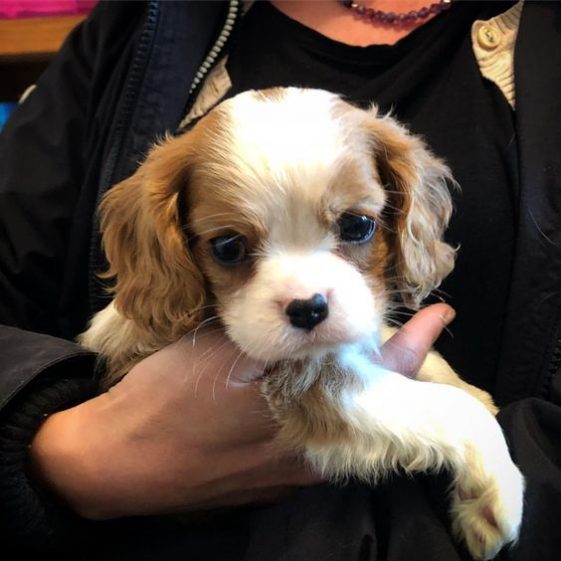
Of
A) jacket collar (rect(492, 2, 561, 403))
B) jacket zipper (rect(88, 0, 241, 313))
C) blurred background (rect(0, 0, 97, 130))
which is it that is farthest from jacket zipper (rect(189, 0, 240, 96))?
blurred background (rect(0, 0, 97, 130))

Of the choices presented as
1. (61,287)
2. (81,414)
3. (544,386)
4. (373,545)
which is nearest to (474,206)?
(544,386)

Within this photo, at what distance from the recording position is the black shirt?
1167mm

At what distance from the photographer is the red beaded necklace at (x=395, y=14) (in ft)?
4.30

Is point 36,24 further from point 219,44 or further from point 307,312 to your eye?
point 307,312

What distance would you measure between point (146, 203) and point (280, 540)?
55 cm

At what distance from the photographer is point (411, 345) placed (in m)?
1.08

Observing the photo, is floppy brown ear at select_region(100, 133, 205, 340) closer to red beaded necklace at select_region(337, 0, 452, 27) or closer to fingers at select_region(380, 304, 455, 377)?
fingers at select_region(380, 304, 455, 377)

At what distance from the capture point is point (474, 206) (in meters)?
1.19

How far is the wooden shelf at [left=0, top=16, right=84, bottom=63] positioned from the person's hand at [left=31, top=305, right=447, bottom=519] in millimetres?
1609

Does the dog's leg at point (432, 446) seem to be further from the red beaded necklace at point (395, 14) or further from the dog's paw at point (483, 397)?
the red beaded necklace at point (395, 14)

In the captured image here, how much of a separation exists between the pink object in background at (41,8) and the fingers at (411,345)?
1.78 meters

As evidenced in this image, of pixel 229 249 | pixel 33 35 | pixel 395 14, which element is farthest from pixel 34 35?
pixel 229 249

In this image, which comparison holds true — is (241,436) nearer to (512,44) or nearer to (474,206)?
(474,206)

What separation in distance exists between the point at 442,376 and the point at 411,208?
314 millimetres
